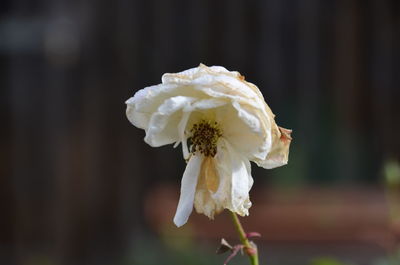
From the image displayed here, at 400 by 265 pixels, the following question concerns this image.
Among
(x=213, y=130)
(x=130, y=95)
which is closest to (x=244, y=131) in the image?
(x=213, y=130)

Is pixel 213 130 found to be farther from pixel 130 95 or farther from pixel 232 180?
pixel 130 95

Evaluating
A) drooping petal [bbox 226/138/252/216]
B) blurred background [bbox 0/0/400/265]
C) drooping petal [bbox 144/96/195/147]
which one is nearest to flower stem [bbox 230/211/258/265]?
drooping petal [bbox 226/138/252/216]

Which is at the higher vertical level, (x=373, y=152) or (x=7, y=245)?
(x=373, y=152)

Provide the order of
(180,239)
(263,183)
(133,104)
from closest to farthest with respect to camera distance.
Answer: (133,104) < (180,239) < (263,183)

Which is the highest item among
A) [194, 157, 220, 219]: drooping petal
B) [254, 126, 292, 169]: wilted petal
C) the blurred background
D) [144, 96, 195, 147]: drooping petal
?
[144, 96, 195, 147]: drooping petal

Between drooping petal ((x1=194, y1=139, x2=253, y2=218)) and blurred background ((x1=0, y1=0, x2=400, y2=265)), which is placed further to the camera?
blurred background ((x1=0, y1=0, x2=400, y2=265))

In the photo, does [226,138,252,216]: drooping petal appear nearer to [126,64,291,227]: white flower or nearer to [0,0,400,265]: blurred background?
[126,64,291,227]: white flower

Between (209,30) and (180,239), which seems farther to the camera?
(209,30)

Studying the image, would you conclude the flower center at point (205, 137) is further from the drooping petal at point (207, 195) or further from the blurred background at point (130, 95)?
the blurred background at point (130, 95)

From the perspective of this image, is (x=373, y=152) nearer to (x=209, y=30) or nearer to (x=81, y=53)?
(x=209, y=30)

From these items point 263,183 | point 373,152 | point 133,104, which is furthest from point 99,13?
point 133,104
